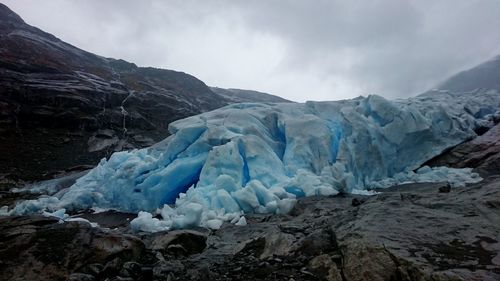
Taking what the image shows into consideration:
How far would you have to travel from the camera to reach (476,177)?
11898mm

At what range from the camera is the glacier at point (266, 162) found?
31.6ft

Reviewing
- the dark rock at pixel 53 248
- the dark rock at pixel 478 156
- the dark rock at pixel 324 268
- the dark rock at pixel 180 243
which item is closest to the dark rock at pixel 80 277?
the dark rock at pixel 53 248

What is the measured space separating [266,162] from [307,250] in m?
6.66

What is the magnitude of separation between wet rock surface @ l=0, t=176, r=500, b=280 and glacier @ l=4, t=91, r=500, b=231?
253cm

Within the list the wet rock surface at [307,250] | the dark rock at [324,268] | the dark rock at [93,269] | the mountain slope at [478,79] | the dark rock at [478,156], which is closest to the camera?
the wet rock surface at [307,250]

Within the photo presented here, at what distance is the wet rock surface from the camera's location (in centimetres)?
375

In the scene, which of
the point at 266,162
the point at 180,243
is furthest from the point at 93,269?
the point at 266,162

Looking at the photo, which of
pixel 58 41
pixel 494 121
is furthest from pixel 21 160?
pixel 58 41

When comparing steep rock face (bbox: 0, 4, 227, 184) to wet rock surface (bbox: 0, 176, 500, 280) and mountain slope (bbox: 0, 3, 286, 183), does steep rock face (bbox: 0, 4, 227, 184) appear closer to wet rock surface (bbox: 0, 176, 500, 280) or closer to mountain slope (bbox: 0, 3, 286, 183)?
mountain slope (bbox: 0, 3, 286, 183)

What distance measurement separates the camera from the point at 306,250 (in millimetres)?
4895

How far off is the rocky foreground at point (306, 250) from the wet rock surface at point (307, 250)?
11 mm

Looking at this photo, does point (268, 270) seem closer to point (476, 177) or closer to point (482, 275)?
point (482, 275)

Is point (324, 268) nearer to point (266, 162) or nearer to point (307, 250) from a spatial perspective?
point (307, 250)

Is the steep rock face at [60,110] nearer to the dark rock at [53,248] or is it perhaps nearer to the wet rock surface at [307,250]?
the dark rock at [53,248]
